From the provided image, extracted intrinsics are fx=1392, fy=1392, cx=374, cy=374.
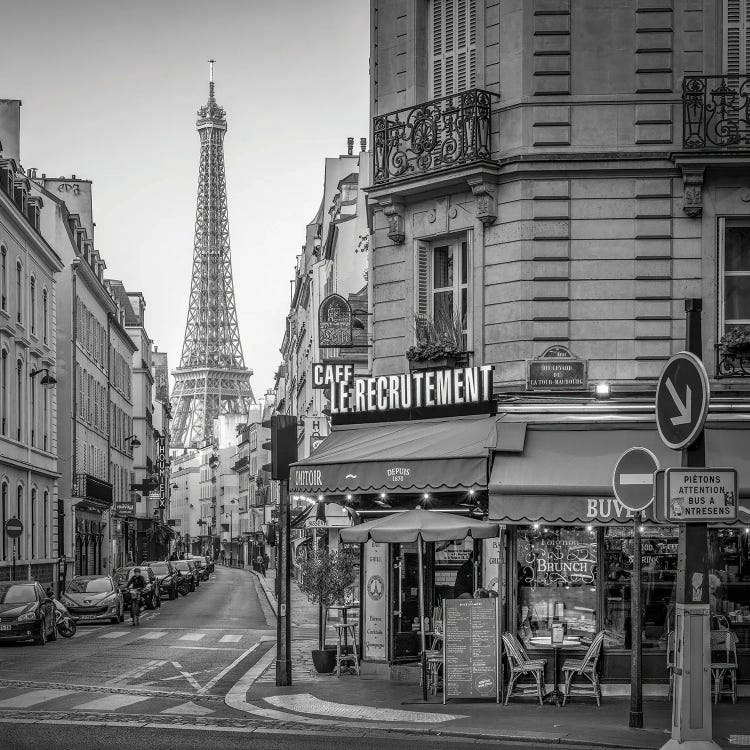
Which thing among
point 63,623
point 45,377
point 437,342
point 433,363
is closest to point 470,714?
point 433,363

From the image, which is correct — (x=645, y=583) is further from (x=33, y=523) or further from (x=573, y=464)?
(x=33, y=523)

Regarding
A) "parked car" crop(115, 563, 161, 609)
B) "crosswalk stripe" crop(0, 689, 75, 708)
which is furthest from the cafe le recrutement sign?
"parked car" crop(115, 563, 161, 609)

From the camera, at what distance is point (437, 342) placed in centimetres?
2117

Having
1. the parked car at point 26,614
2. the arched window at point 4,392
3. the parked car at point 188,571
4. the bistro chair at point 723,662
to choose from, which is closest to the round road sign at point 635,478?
the bistro chair at point 723,662

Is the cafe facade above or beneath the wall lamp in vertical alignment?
beneath

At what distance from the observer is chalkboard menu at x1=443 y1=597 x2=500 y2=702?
17.9 m

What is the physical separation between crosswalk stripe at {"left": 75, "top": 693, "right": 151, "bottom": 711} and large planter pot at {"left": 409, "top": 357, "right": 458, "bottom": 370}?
648 centimetres

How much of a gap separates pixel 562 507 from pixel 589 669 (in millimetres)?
2183

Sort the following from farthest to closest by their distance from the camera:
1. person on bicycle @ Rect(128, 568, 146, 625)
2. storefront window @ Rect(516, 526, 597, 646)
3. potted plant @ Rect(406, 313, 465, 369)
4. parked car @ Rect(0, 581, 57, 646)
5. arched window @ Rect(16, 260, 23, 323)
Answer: arched window @ Rect(16, 260, 23, 323) → person on bicycle @ Rect(128, 568, 146, 625) → parked car @ Rect(0, 581, 57, 646) → potted plant @ Rect(406, 313, 465, 369) → storefront window @ Rect(516, 526, 597, 646)

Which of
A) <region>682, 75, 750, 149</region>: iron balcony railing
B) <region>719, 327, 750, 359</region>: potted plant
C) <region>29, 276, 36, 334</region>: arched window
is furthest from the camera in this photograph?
<region>29, 276, 36, 334</region>: arched window

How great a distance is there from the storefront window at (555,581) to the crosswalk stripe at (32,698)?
20.6 ft

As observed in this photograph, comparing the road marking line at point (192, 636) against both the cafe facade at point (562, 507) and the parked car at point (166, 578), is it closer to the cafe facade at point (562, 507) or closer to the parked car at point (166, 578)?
the cafe facade at point (562, 507)

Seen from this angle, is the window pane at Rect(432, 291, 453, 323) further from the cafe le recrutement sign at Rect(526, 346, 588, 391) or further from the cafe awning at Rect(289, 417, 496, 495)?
the cafe le recrutement sign at Rect(526, 346, 588, 391)

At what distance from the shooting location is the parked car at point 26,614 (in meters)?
29.7
